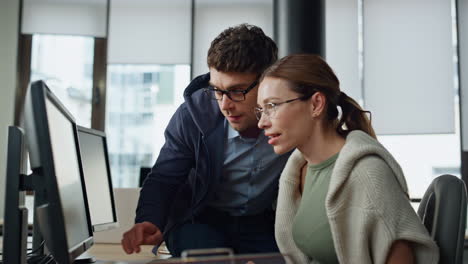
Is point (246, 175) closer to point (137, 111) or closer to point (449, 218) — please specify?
point (449, 218)

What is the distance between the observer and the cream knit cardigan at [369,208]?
3.64 ft

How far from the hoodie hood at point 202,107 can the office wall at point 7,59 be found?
3841 millimetres

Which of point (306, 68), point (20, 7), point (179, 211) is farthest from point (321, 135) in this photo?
point (20, 7)

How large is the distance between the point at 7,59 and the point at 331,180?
4623 millimetres

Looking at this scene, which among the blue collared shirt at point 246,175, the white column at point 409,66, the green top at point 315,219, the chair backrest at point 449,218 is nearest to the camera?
the chair backrest at point 449,218

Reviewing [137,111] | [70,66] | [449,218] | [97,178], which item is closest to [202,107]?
[97,178]

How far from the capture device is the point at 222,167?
165 centimetres

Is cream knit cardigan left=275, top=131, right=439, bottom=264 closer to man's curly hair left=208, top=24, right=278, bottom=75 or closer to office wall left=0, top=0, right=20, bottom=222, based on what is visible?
man's curly hair left=208, top=24, right=278, bottom=75

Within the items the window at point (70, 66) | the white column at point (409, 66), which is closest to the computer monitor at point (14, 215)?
the window at point (70, 66)

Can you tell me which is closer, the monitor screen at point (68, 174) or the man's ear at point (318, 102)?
the monitor screen at point (68, 174)

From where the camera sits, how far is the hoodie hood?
164 centimetres

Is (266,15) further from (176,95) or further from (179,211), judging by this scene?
(179,211)

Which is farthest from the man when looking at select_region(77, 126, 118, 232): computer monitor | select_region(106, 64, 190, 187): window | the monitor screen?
select_region(106, 64, 190, 187): window

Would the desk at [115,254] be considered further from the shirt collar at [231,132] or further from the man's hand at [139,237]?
the shirt collar at [231,132]
